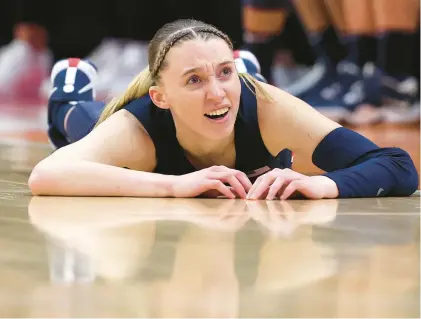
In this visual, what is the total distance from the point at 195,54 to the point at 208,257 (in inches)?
25.9

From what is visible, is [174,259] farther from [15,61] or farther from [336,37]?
[15,61]

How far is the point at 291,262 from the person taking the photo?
4.54ft

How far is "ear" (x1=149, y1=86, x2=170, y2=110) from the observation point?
2.03 metres

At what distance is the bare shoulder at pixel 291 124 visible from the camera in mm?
2098

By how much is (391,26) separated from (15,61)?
11.3 feet

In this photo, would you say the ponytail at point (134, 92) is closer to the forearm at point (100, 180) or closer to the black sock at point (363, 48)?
the forearm at point (100, 180)

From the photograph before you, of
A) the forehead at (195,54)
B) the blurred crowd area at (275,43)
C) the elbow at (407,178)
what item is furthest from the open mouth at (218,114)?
the blurred crowd area at (275,43)

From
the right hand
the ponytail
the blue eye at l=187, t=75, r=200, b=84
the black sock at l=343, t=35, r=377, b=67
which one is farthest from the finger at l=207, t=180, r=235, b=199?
the black sock at l=343, t=35, r=377, b=67

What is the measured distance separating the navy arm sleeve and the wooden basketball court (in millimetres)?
37

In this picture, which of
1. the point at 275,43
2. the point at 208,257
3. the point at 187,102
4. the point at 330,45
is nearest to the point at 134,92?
the point at 187,102

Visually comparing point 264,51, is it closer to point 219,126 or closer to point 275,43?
point 275,43

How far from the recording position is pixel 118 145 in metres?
2.07

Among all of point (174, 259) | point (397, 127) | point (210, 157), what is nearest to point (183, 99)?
point (210, 157)

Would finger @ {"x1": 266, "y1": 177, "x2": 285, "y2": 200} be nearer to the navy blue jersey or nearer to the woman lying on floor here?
the woman lying on floor
